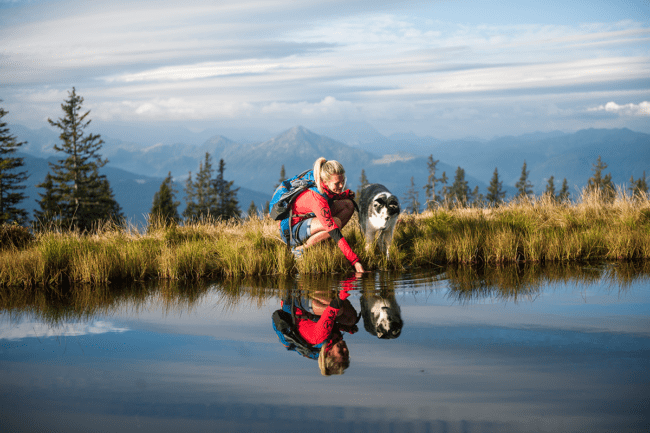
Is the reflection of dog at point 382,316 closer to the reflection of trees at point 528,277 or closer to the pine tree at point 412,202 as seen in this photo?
the reflection of trees at point 528,277

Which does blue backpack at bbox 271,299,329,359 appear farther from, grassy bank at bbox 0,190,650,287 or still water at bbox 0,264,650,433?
grassy bank at bbox 0,190,650,287

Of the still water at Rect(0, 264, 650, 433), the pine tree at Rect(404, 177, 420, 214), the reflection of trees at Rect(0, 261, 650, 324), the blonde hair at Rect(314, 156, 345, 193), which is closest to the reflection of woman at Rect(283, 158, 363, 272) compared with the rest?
the blonde hair at Rect(314, 156, 345, 193)

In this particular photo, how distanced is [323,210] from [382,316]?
6.59ft

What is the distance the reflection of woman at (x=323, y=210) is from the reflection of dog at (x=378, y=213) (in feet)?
0.89

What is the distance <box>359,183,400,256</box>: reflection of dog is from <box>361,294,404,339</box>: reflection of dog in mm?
1780

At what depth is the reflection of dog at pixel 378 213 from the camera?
7.66 m

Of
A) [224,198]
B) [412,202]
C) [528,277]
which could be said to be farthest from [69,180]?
[528,277]

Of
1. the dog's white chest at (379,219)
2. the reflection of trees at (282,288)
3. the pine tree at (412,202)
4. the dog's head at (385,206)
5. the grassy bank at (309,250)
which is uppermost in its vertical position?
the pine tree at (412,202)

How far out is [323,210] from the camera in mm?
6898

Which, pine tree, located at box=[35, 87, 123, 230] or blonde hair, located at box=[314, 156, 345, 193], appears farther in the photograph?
pine tree, located at box=[35, 87, 123, 230]

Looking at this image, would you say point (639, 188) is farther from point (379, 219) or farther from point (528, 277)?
point (379, 219)

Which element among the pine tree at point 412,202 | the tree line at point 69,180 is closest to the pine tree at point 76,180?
the tree line at point 69,180

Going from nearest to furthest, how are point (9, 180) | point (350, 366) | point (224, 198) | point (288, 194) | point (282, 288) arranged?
point (350, 366)
point (282, 288)
point (288, 194)
point (9, 180)
point (224, 198)

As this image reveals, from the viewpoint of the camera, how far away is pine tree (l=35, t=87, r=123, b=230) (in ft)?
161
